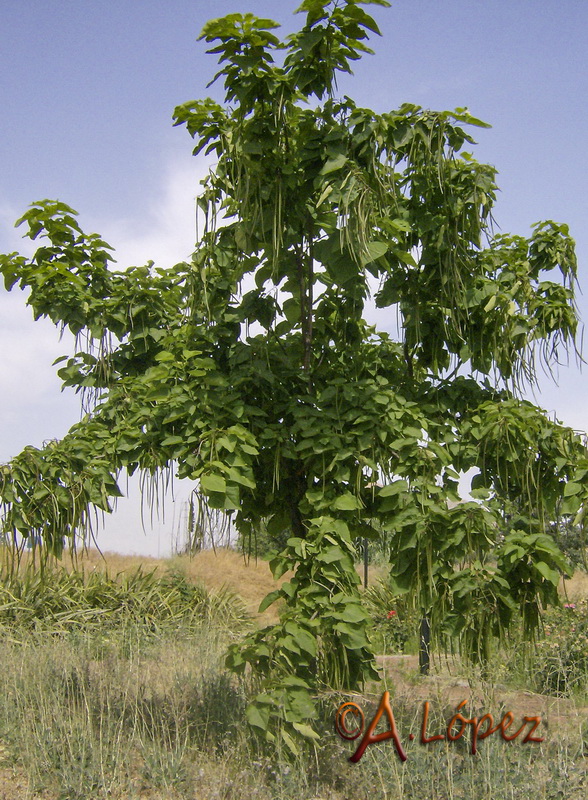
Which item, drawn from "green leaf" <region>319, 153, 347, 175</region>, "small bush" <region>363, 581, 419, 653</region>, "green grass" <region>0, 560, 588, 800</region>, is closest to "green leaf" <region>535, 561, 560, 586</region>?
"green grass" <region>0, 560, 588, 800</region>

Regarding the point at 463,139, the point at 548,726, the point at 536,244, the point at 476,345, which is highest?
the point at 463,139

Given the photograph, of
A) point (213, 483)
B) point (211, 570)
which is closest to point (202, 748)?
point (213, 483)

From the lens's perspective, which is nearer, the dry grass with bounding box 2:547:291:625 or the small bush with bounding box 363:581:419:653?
the small bush with bounding box 363:581:419:653

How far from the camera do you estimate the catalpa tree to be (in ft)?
11.1

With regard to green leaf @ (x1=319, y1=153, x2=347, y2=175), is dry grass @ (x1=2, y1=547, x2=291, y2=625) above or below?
below

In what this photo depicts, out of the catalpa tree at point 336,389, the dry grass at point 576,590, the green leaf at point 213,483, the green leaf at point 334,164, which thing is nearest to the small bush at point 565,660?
the dry grass at point 576,590

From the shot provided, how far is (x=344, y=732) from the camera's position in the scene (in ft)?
13.0

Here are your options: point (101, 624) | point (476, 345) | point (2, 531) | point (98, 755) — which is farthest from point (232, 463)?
point (101, 624)

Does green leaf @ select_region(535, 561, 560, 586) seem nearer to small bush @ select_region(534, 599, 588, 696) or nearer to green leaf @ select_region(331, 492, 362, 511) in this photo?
green leaf @ select_region(331, 492, 362, 511)

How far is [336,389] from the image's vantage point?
368cm

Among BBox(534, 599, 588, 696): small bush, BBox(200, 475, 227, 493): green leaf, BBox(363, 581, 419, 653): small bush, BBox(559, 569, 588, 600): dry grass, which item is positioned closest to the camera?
BBox(200, 475, 227, 493): green leaf

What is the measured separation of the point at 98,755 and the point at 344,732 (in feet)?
4.15

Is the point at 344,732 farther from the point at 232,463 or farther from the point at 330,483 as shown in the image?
the point at 232,463

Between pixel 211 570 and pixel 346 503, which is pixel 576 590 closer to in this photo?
pixel 211 570
